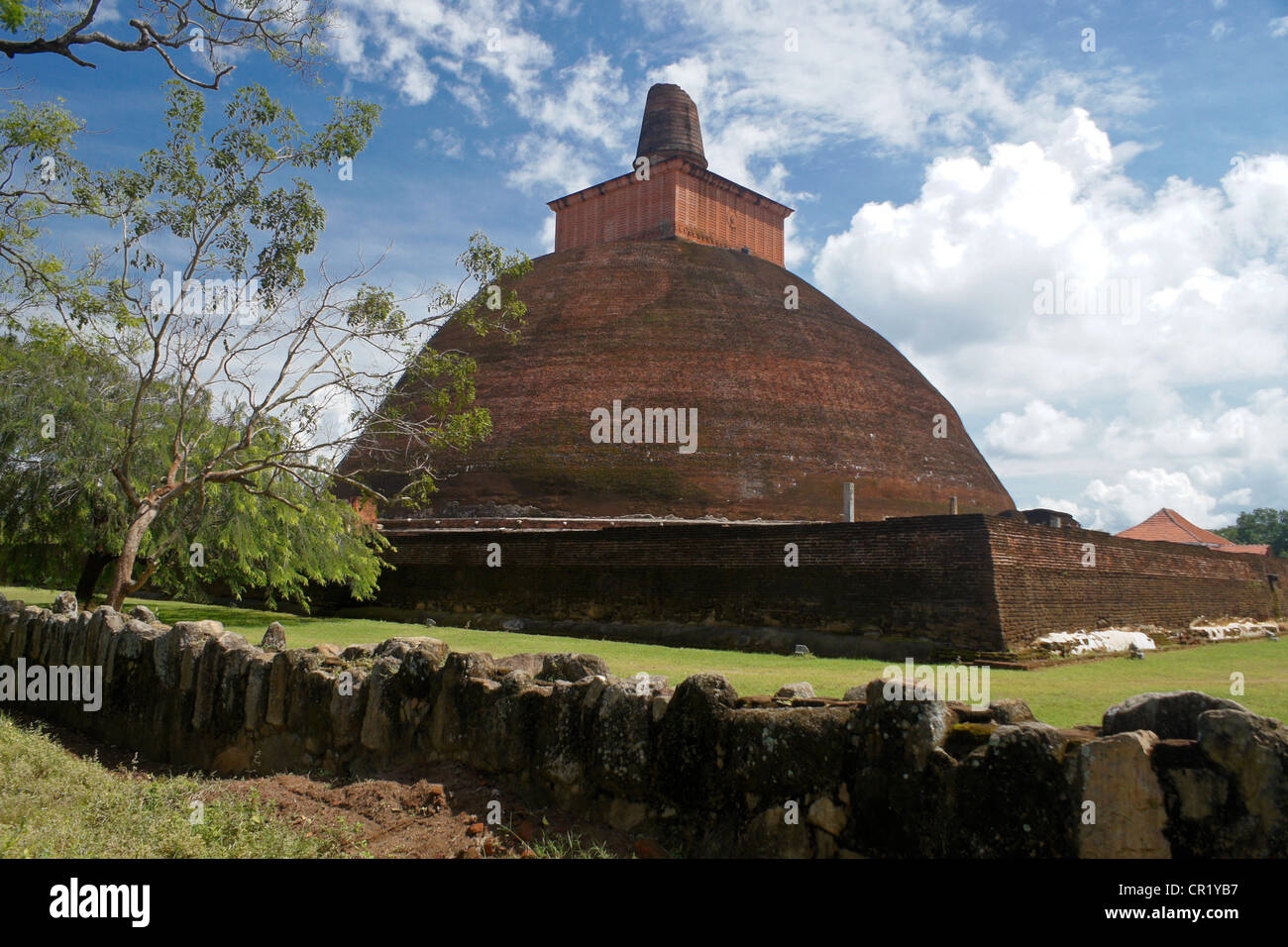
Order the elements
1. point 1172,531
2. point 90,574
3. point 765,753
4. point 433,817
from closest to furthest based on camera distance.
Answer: point 765,753 < point 433,817 < point 90,574 < point 1172,531

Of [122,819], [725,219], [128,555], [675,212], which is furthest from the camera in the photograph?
[725,219]

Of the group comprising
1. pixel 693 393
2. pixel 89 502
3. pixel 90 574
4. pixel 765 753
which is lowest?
pixel 765 753

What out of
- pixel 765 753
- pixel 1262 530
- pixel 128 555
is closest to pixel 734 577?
pixel 128 555

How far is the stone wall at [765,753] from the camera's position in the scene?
2.52 m

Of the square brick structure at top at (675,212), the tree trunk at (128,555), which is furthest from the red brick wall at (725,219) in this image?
the tree trunk at (128,555)

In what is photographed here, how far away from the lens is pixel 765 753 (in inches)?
131

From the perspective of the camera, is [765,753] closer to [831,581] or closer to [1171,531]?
[831,581]

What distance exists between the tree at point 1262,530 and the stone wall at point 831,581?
5180 centimetres

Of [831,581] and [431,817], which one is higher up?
[831,581]

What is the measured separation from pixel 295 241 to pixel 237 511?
171 inches

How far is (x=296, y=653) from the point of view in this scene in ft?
18.1

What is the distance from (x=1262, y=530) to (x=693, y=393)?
57689mm
